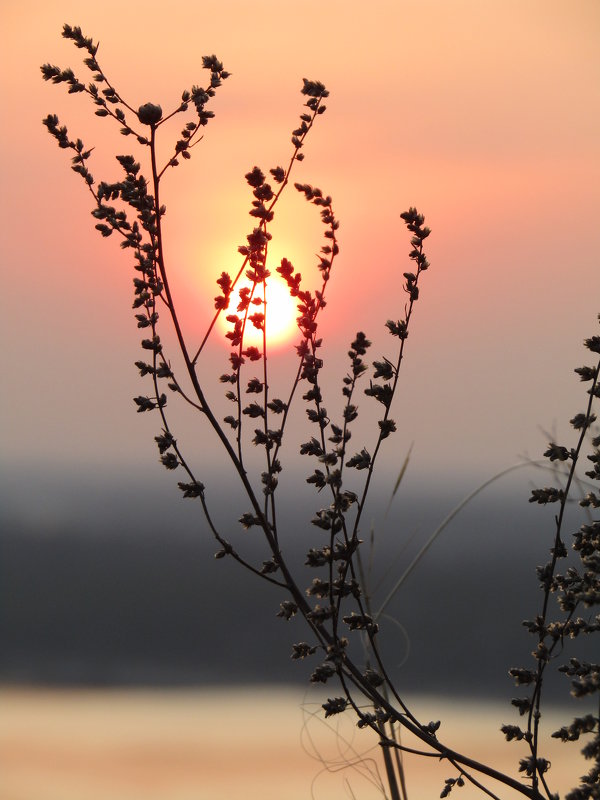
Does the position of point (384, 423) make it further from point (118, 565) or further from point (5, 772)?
point (118, 565)

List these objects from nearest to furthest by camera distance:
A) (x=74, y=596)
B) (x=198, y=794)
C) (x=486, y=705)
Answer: (x=198, y=794)
(x=486, y=705)
(x=74, y=596)

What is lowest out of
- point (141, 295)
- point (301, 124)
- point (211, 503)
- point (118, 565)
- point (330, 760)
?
point (330, 760)

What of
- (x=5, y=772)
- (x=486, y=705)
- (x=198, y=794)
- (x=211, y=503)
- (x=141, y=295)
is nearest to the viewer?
(x=141, y=295)

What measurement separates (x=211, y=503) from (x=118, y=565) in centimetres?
188

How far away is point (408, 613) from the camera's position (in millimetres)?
8461

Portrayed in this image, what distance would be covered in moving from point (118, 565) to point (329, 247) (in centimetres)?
810

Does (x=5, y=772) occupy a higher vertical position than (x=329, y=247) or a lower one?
lower

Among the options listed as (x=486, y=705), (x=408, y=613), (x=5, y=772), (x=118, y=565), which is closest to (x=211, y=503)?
(x=118, y=565)

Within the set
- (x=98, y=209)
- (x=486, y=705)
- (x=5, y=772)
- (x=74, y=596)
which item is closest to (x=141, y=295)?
(x=98, y=209)

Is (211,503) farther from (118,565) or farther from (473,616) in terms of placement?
(473,616)

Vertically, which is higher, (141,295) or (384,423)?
(141,295)

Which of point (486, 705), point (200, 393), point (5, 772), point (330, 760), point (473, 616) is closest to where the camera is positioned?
point (200, 393)

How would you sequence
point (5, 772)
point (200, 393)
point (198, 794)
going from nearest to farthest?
point (200, 393) → point (198, 794) → point (5, 772)

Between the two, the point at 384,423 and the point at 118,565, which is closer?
the point at 384,423
